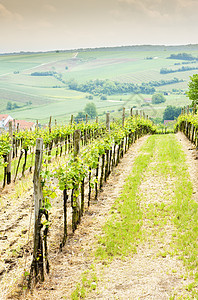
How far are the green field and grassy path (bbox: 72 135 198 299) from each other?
233ft

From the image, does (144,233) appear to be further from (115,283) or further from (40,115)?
(40,115)

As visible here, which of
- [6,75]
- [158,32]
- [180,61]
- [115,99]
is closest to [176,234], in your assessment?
[115,99]

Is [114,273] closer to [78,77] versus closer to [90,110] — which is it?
[90,110]

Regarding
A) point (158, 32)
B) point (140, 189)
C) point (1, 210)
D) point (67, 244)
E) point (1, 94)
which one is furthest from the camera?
point (158, 32)

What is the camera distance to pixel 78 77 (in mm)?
139875

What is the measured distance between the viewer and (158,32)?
19738cm

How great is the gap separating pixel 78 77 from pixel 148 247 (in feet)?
460

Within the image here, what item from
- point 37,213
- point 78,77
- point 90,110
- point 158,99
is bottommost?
point 90,110

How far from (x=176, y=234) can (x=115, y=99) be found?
106m

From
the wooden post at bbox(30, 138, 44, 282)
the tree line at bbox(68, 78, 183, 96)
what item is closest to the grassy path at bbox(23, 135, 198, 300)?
the wooden post at bbox(30, 138, 44, 282)

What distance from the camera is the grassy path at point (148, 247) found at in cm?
431

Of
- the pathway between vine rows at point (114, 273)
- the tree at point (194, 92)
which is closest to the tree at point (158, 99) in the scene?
the tree at point (194, 92)

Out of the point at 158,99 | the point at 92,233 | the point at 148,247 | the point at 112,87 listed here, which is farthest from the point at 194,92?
the point at 112,87

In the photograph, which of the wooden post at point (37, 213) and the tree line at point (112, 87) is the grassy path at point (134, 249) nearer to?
the wooden post at point (37, 213)
